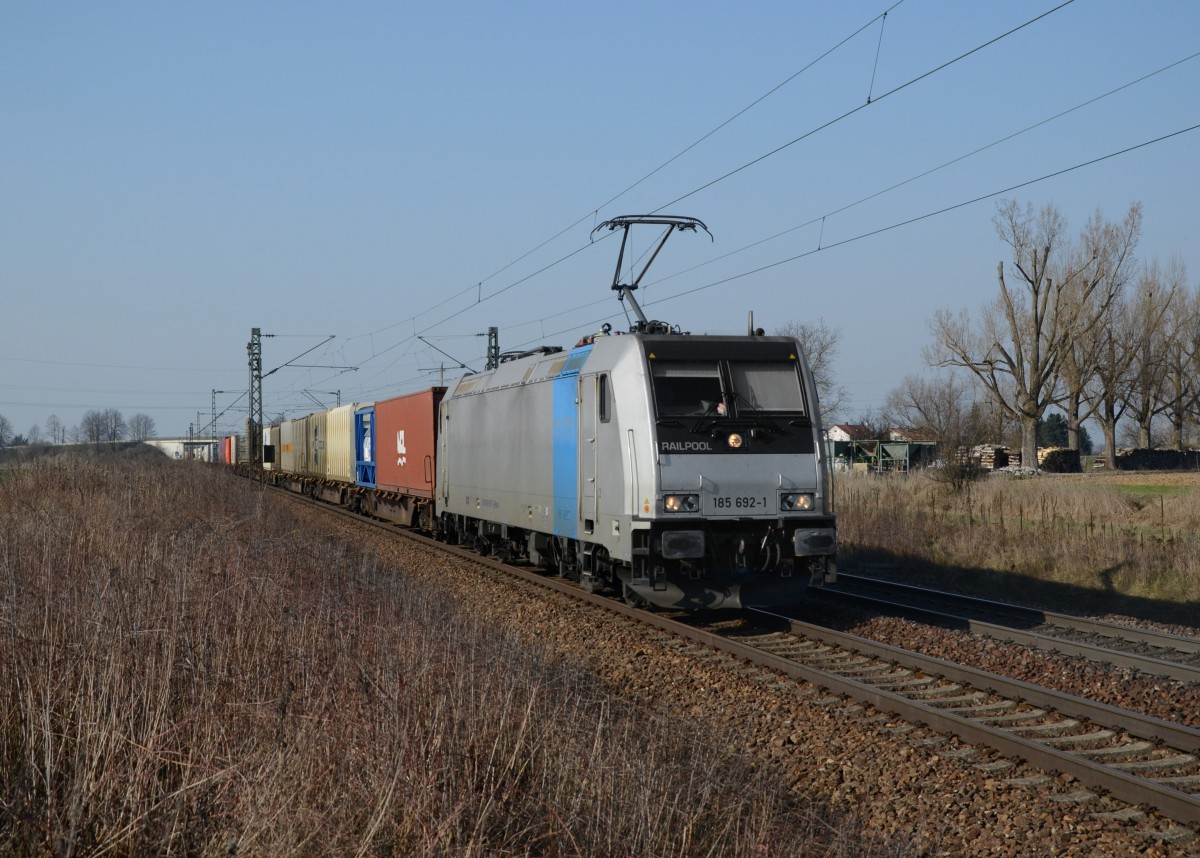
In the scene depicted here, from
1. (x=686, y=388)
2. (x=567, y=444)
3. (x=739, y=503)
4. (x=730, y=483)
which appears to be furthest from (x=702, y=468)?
(x=567, y=444)

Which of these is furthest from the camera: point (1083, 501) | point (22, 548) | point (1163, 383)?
point (1163, 383)

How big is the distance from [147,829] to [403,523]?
Result: 22794mm

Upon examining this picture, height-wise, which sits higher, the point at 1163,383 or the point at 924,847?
the point at 1163,383

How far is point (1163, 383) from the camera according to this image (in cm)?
6281

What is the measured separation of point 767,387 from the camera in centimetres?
1194

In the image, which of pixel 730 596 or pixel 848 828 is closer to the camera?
pixel 848 828

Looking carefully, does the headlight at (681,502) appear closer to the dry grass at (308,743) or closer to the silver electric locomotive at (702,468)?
the silver electric locomotive at (702,468)

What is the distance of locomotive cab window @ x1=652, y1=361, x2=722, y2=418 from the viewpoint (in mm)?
11547

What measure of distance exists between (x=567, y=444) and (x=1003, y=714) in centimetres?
670

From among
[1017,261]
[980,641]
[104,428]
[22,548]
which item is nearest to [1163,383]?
[1017,261]

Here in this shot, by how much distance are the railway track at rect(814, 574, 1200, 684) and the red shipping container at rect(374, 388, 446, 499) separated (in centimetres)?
1120

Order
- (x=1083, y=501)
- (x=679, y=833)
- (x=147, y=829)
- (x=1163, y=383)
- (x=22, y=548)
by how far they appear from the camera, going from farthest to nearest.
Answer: (x=1163, y=383) < (x=1083, y=501) < (x=22, y=548) < (x=679, y=833) < (x=147, y=829)

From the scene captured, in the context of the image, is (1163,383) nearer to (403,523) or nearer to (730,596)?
(403,523)

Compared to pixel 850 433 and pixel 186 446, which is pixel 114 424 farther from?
pixel 850 433
